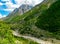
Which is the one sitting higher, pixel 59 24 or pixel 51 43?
pixel 59 24

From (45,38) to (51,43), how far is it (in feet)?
77.6

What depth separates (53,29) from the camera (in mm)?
196500

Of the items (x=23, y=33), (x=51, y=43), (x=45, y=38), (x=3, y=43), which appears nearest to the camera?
(x=3, y=43)

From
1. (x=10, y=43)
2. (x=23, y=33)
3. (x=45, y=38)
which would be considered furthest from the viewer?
(x=23, y=33)

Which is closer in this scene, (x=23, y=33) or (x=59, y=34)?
(x=59, y=34)

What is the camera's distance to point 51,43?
141250 mm

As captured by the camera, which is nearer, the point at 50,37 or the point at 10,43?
the point at 10,43

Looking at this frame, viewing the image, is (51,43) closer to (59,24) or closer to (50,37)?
(50,37)

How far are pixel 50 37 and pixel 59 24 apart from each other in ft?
114

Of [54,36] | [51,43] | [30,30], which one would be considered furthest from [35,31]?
[51,43]

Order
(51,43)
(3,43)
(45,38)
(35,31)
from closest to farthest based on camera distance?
(3,43), (51,43), (45,38), (35,31)

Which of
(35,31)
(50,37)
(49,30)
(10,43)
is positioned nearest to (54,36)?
(50,37)

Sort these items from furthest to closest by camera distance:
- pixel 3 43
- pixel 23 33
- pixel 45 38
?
pixel 23 33 < pixel 45 38 < pixel 3 43

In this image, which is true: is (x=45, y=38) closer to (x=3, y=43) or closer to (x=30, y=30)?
(x=30, y=30)
